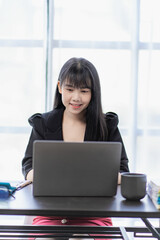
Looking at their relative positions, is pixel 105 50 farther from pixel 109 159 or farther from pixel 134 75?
pixel 109 159

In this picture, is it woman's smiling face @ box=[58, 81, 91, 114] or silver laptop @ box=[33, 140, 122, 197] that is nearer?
silver laptop @ box=[33, 140, 122, 197]

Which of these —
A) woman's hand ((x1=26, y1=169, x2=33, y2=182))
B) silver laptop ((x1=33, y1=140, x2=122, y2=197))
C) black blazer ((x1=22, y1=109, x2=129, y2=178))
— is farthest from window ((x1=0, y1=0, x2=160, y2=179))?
silver laptop ((x1=33, y1=140, x2=122, y2=197))

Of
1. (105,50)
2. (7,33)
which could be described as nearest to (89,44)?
(105,50)

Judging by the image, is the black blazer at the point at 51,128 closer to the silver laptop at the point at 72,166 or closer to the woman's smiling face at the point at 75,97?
the woman's smiling face at the point at 75,97

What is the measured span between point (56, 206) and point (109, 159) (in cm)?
Answer: 21

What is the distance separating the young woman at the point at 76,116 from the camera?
5.08ft

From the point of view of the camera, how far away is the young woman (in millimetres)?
1547

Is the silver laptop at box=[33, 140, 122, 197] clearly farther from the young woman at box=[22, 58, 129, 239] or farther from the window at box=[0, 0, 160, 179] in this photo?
the window at box=[0, 0, 160, 179]

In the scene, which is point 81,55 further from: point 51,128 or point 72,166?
point 72,166

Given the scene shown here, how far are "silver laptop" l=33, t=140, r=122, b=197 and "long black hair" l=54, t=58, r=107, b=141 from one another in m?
0.57

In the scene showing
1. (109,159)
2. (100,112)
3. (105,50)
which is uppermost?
(105,50)

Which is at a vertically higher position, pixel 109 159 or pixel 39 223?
pixel 109 159

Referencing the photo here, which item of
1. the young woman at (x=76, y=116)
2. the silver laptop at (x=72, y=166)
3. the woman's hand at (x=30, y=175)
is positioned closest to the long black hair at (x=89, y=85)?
the young woman at (x=76, y=116)

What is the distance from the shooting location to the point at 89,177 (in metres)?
1.03
